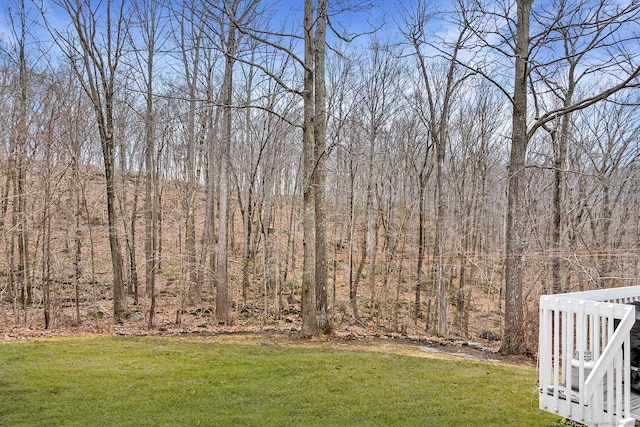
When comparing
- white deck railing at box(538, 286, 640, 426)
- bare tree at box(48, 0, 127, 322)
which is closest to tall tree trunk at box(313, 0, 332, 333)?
white deck railing at box(538, 286, 640, 426)

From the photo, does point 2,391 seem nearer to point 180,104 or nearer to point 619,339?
point 619,339

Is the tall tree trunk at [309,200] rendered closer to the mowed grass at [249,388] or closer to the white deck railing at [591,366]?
the mowed grass at [249,388]

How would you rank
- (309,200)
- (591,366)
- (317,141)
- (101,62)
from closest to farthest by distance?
1. (591,366)
2. (309,200)
3. (317,141)
4. (101,62)

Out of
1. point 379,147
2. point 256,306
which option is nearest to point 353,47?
point 379,147

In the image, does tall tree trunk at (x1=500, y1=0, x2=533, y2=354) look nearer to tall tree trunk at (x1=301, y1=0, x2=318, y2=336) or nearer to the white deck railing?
tall tree trunk at (x1=301, y1=0, x2=318, y2=336)

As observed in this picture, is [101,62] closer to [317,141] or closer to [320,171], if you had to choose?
[317,141]

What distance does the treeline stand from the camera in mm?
6535

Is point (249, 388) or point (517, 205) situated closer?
point (249, 388)

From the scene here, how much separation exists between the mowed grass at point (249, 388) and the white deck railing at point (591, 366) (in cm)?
77

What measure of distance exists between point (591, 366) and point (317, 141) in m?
4.98

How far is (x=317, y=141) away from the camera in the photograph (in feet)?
22.6

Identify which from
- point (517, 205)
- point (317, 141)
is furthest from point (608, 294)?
point (317, 141)

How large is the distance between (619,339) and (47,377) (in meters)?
5.19

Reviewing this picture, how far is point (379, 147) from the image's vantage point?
12641mm
